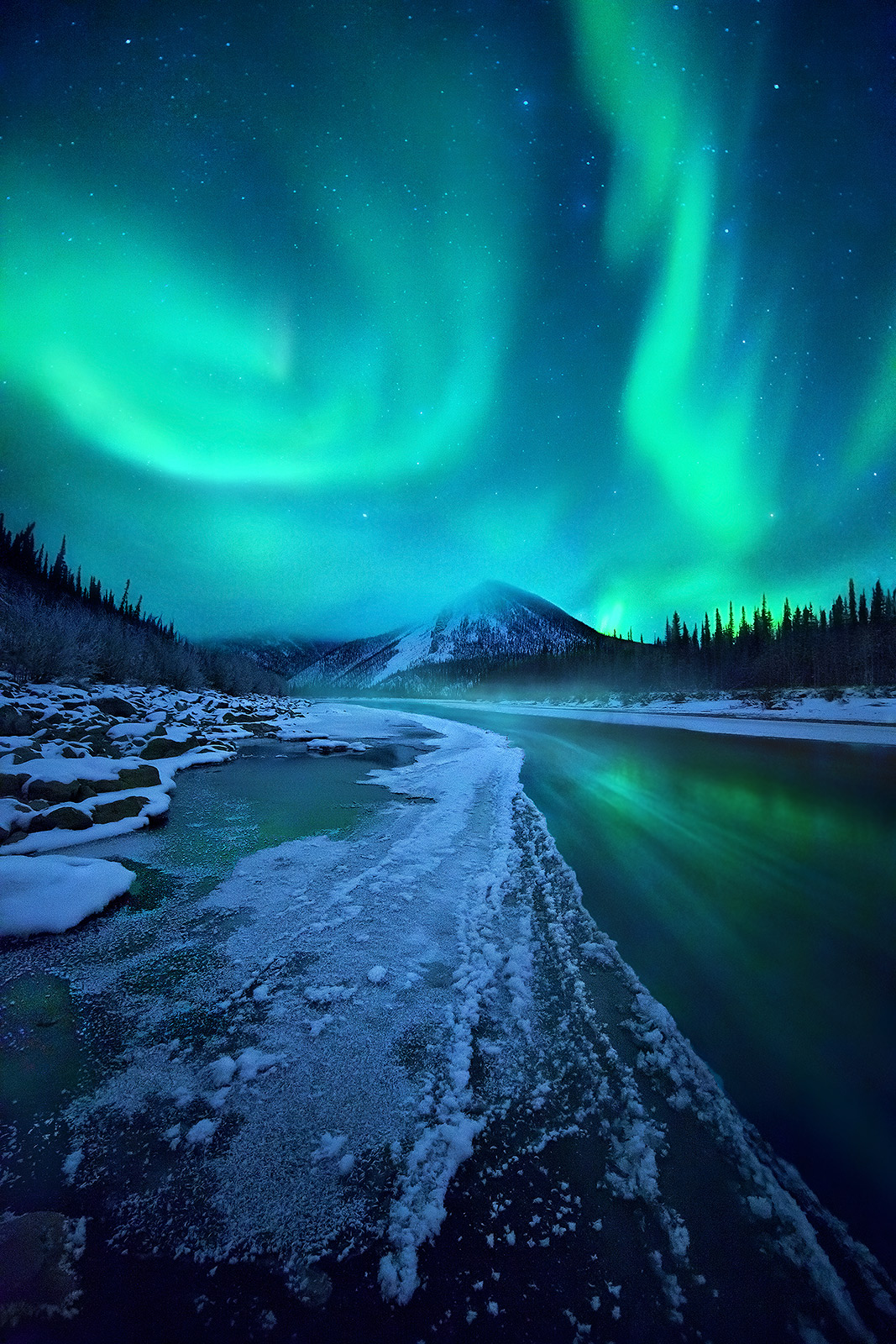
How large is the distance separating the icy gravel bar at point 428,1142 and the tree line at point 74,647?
985 inches

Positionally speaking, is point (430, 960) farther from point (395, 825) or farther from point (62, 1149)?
point (395, 825)

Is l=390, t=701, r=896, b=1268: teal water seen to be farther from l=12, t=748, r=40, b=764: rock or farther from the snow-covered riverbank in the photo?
the snow-covered riverbank

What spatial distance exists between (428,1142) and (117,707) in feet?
69.9

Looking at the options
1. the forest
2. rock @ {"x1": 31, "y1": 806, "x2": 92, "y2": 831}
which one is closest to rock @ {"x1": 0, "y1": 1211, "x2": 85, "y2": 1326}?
rock @ {"x1": 31, "y1": 806, "x2": 92, "y2": 831}

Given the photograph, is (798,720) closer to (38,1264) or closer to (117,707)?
(38,1264)

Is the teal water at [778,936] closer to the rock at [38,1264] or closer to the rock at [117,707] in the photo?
the rock at [38,1264]

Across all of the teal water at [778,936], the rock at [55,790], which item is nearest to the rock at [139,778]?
the rock at [55,790]

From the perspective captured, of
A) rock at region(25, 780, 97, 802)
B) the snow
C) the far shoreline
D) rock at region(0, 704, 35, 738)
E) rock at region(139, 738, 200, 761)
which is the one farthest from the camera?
the far shoreline

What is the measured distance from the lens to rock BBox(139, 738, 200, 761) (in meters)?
12.8

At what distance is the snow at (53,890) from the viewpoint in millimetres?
4281

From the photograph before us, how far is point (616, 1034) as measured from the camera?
308 centimetres

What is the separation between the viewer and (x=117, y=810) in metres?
7.46

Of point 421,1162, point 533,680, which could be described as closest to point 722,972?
point 421,1162

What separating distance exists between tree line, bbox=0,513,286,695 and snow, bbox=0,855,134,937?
2304 centimetres
